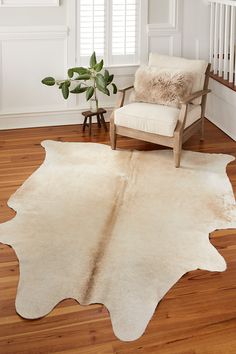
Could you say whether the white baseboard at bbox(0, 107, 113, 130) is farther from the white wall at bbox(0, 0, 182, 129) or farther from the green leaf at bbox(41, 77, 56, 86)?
the green leaf at bbox(41, 77, 56, 86)

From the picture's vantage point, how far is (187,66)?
4930mm

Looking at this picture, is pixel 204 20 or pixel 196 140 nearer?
pixel 196 140

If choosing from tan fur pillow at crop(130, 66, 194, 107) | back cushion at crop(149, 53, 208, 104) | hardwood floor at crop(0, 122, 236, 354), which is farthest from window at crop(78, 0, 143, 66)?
hardwood floor at crop(0, 122, 236, 354)

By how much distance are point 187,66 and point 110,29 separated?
100 cm

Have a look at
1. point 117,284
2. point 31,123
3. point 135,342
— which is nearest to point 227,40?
point 31,123

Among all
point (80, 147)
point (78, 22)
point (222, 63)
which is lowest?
point (80, 147)

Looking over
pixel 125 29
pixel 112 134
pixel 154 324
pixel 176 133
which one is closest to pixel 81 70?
pixel 125 29

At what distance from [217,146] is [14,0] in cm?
241

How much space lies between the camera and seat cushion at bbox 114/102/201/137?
4.45 metres

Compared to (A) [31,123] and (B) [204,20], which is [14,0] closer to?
(A) [31,123]

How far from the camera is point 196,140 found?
5.23m

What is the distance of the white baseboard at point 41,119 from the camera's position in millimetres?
5539

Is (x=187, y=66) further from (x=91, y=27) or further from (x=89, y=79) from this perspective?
(x=91, y=27)

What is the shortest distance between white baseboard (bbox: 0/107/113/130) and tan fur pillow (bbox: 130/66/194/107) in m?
0.97
